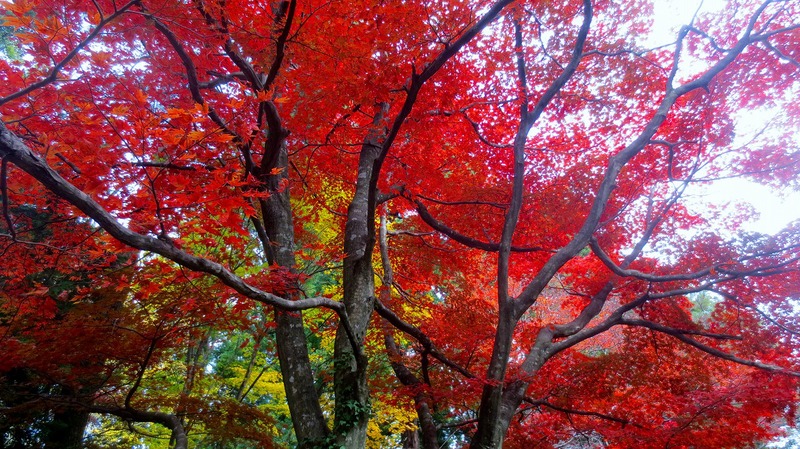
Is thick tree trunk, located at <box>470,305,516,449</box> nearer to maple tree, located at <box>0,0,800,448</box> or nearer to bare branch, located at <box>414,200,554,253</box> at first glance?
maple tree, located at <box>0,0,800,448</box>

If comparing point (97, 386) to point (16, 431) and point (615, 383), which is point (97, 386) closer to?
point (16, 431)

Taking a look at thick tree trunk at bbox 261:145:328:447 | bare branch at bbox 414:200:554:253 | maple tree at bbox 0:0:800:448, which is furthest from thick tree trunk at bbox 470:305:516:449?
bare branch at bbox 414:200:554:253

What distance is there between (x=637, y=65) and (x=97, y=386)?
9.95 metres

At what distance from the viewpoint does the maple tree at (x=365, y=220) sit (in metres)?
3.59

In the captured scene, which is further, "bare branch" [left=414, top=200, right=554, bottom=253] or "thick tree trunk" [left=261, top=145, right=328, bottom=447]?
"bare branch" [left=414, top=200, right=554, bottom=253]

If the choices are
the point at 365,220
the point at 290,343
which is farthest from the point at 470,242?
the point at 290,343

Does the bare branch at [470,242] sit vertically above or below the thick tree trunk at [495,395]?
above

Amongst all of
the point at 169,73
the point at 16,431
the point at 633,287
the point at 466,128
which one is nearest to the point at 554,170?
the point at 466,128

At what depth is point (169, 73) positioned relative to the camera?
5086 mm

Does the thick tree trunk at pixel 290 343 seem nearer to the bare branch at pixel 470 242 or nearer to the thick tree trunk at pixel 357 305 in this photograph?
the thick tree trunk at pixel 357 305

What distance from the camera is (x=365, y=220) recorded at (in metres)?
5.55

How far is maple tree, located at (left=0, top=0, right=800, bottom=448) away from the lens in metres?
3.59

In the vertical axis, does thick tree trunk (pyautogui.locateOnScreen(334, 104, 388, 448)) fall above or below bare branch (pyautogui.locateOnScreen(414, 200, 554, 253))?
below

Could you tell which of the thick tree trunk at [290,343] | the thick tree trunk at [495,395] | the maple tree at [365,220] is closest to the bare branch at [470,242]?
the maple tree at [365,220]
